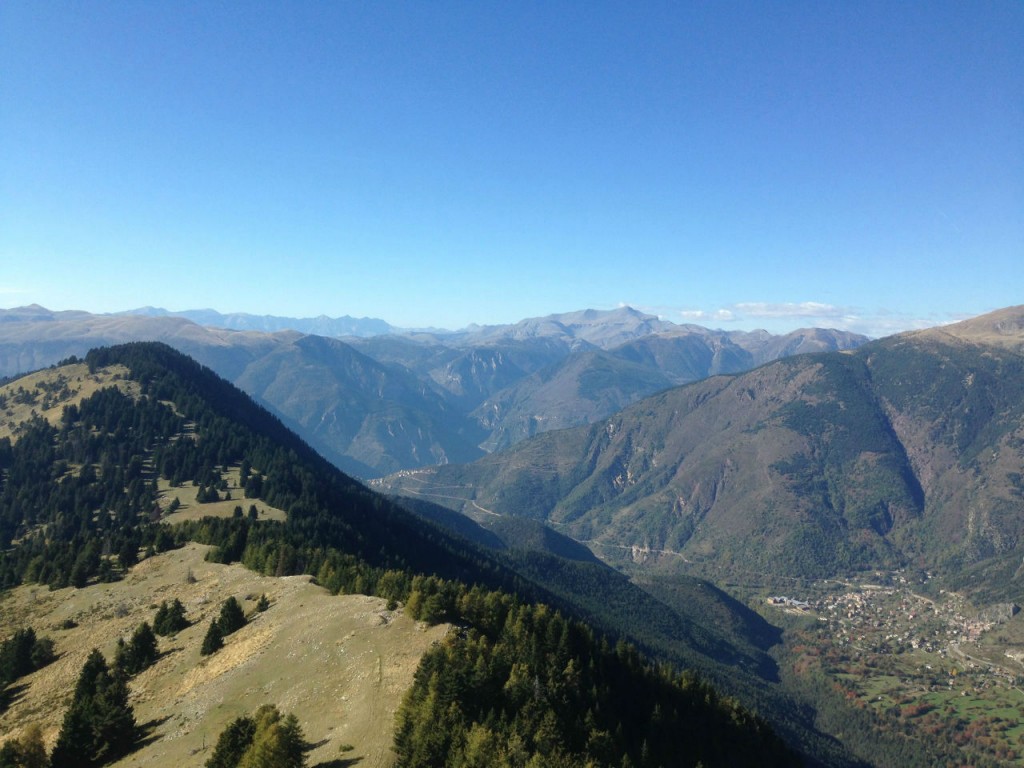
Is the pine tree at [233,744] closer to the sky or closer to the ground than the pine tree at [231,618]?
closer to the sky

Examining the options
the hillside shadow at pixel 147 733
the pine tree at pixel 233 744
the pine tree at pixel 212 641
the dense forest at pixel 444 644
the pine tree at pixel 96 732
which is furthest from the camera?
the pine tree at pixel 212 641

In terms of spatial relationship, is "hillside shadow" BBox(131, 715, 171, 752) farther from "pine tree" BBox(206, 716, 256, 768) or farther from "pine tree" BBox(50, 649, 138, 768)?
"pine tree" BBox(206, 716, 256, 768)

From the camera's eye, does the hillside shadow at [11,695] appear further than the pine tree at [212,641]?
No

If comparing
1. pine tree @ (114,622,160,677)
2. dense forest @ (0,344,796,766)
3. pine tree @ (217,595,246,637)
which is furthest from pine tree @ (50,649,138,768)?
pine tree @ (217,595,246,637)

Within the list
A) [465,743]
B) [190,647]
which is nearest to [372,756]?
[465,743]

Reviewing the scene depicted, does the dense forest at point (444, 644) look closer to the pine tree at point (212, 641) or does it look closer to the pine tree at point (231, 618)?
the pine tree at point (212, 641)

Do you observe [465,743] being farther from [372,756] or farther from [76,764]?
[76,764]

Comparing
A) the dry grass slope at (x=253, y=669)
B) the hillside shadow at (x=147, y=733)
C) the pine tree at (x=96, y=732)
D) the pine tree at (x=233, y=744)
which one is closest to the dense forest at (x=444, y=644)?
the pine tree at (x=96, y=732)

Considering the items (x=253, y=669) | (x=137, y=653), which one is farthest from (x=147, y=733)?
(x=137, y=653)

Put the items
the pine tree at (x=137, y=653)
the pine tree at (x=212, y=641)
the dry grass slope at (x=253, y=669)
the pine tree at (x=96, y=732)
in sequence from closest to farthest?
the dry grass slope at (x=253, y=669) < the pine tree at (x=96, y=732) < the pine tree at (x=137, y=653) < the pine tree at (x=212, y=641)
